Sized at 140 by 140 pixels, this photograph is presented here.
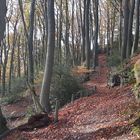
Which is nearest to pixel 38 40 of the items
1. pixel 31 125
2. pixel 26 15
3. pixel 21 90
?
pixel 26 15

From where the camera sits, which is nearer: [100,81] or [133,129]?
[133,129]

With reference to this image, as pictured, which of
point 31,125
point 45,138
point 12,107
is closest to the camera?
point 45,138

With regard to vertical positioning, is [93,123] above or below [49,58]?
below

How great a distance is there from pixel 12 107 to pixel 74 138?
Result: 13957 mm

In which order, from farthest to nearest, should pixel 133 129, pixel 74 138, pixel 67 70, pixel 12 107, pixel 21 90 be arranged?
pixel 21 90
pixel 12 107
pixel 67 70
pixel 74 138
pixel 133 129

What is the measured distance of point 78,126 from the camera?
11.9 m

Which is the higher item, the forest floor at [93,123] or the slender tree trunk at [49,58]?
the slender tree trunk at [49,58]

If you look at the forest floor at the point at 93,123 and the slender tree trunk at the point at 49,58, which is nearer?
the forest floor at the point at 93,123

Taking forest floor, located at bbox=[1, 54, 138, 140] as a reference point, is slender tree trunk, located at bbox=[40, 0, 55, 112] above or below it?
above

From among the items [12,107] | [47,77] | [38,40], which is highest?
[38,40]

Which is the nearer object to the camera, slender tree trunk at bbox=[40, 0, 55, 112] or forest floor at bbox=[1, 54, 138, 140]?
forest floor at bbox=[1, 54, 138, 140]

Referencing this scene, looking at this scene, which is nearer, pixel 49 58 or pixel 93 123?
pixel 93 123

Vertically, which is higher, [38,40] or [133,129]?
[38,40]

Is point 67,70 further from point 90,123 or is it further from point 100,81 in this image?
point 90,123
